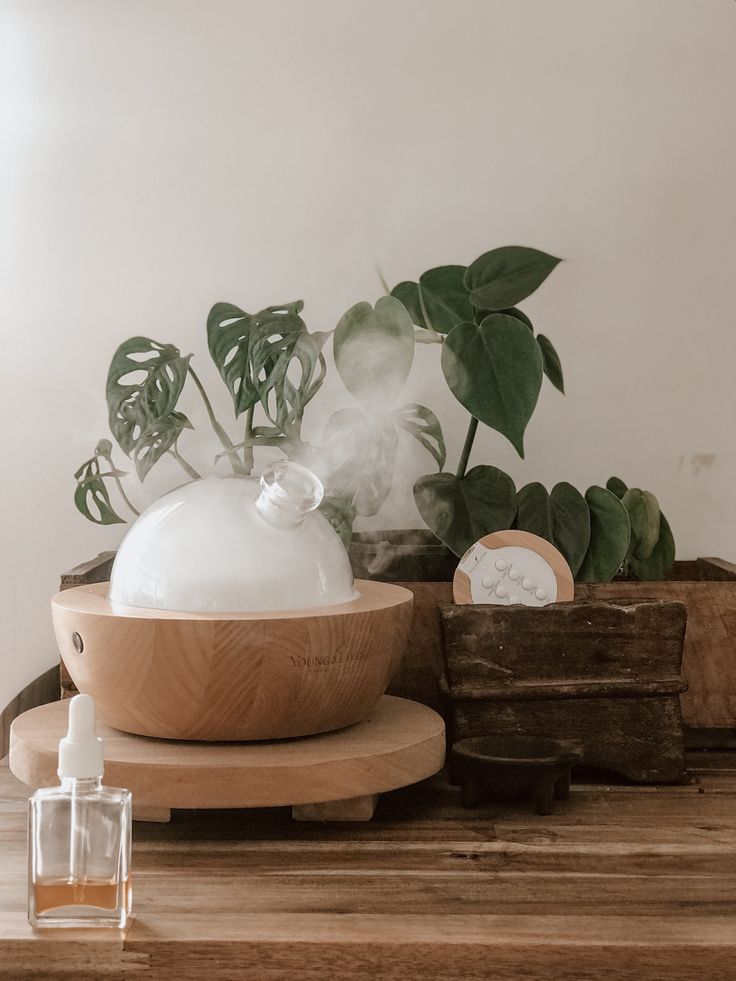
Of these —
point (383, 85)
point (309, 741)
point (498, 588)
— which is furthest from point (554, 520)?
point (383, 85)

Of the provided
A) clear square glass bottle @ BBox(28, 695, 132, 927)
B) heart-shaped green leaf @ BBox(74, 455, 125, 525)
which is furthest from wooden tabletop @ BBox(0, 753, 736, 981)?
heart-shaped green leaf @ BBox(74, 455, 125, 525)

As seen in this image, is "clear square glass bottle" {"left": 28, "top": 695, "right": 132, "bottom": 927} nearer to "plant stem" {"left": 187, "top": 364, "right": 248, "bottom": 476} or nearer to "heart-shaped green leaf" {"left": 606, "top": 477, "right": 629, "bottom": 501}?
"plant stem" {"left": 187, "top": 364, "right": 248, "bottom": 476}

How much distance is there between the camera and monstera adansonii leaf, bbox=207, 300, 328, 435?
101cm

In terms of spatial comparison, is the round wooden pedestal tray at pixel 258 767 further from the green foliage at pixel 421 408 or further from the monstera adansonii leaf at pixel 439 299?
the monstera adansonii leaf at pixel 439 299

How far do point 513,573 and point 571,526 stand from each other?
0.13m

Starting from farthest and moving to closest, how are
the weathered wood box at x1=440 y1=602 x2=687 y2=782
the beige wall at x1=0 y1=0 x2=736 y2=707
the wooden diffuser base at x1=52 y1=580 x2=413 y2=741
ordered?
the beige wall at x1=0 y1=0 x2=736 y2=707 → the weathered wood box at x1=440 y1=602 x2=687 y2=782 → the wooden diffuser base at x1=52 y1=580 x2=413 y2=741

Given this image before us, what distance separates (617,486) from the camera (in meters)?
Result: 1.17

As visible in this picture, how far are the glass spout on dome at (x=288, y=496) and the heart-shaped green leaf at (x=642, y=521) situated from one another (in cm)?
48

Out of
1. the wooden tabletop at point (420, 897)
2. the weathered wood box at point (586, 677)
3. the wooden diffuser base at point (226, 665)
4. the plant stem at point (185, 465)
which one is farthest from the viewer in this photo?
the plant stem at point (185, 465)

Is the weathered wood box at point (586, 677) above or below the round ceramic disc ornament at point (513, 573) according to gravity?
below

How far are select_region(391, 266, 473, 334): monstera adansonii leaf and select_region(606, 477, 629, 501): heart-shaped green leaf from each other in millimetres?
280

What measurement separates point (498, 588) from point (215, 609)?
12.1 inches

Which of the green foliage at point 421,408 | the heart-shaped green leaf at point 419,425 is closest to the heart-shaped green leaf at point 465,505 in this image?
the green foliage at point 421,408

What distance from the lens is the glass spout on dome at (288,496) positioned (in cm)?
77
